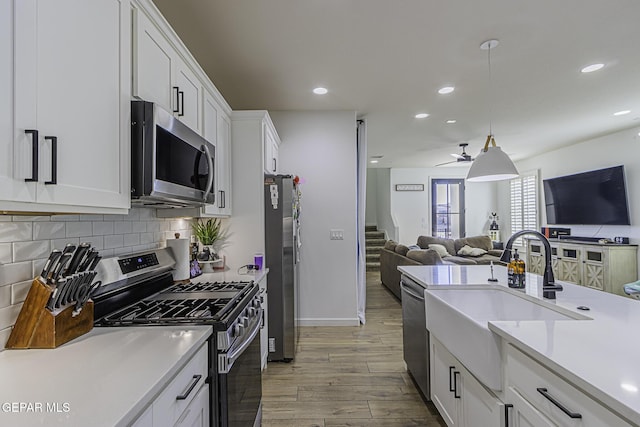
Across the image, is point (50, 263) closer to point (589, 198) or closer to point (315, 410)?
point (315, 410)

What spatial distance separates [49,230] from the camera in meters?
1.31

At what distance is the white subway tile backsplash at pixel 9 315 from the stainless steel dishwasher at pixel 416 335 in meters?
2.13

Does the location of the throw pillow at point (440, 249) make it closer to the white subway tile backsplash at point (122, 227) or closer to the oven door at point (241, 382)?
the oven door at point (241, 382)

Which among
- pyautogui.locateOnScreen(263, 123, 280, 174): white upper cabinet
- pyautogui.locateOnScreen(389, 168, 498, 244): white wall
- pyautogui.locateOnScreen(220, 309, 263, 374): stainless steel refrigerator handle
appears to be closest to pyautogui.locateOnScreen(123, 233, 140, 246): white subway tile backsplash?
pyautogui.locateOnScreen(220, 309, 263, 374): stainless steel refrigerator handle

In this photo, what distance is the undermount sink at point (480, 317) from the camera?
53.4 inches

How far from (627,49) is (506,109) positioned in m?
1.47

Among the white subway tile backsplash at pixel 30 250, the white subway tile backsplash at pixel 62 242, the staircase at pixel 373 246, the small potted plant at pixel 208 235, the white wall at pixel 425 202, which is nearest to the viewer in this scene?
the white subway tile backsplash at pixel 30 250

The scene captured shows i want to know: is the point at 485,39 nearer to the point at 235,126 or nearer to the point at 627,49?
the point at 627,49

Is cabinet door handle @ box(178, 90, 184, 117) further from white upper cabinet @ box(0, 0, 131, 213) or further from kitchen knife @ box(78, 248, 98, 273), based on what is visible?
kitchen knife @ box(78, 248, 98, 273)

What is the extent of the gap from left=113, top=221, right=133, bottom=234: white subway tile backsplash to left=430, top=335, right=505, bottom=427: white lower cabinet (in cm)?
197

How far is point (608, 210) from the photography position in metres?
5.42

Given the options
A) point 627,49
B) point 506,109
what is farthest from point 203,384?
point 506,109

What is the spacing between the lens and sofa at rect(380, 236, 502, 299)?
4980 mm

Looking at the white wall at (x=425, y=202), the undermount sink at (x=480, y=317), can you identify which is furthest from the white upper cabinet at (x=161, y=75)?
the white wall at (x=425, y=202)
